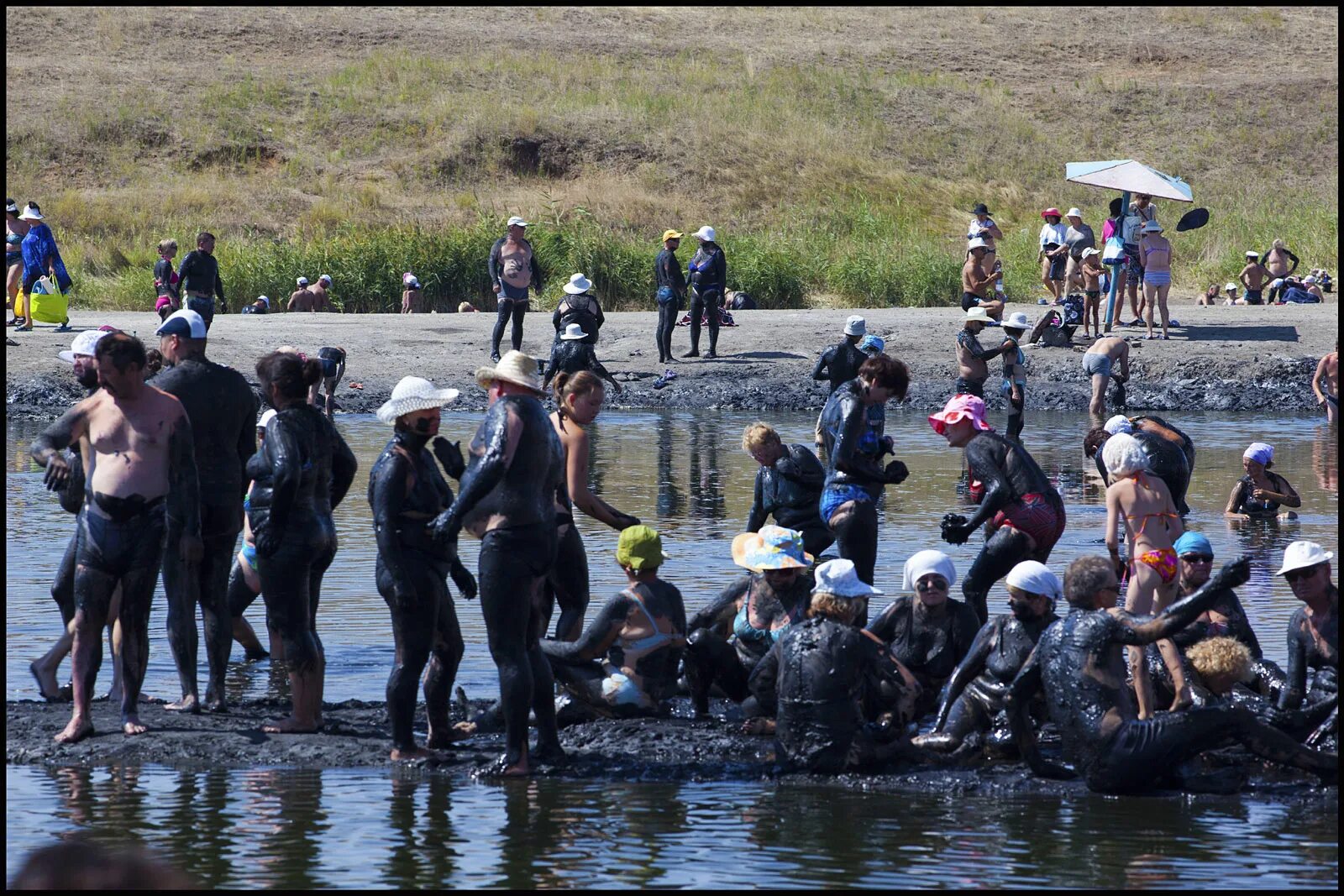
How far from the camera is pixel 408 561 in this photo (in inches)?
300

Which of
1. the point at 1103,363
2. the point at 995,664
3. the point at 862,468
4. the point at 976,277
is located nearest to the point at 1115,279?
the point at 976,277

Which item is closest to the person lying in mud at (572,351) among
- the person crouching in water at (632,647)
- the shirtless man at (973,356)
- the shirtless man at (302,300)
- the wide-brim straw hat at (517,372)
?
the shirtless man at (973,356)

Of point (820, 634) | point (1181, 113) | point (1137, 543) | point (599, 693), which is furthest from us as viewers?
point (1181, 113)

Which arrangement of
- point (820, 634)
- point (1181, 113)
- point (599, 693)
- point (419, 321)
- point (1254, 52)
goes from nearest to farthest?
point (820, 634) < point (599, 693) < point (419, 321) < point (1181, 113) < point (1254, 52)

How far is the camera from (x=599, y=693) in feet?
27.5

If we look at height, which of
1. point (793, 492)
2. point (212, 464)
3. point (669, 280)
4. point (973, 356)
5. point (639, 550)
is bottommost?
point (639, 550)

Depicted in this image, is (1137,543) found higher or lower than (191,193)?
lower

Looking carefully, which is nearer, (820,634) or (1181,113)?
(820,634)

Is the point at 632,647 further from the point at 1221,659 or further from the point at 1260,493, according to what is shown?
the point at 1260,493

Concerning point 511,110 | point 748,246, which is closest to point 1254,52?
point 511,110

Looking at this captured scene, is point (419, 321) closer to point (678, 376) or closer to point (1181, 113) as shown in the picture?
point (678, 376)

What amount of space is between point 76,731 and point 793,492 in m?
3.78

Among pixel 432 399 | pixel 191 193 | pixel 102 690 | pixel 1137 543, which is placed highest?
pixel 191 193

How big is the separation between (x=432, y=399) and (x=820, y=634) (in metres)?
1.82
